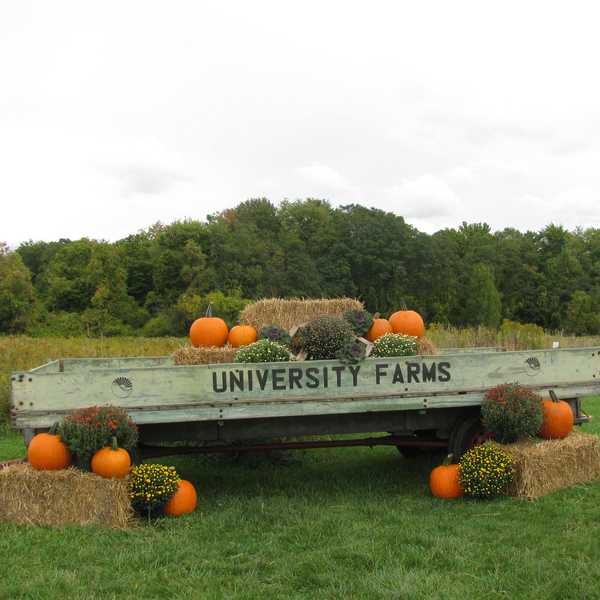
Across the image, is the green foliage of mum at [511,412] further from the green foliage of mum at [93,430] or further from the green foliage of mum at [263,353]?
the green foliage of mum at [93,430]

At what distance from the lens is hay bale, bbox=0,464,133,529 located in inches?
230

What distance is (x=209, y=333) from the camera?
330 inches

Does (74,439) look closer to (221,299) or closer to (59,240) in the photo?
(221,299)

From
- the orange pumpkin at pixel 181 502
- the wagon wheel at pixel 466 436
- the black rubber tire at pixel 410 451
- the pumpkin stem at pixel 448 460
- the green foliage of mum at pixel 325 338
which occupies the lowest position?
the black rubber tire at pixel 410 451

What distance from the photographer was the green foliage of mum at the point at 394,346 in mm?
7281

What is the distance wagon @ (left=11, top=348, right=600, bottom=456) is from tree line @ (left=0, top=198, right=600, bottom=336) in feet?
97.5

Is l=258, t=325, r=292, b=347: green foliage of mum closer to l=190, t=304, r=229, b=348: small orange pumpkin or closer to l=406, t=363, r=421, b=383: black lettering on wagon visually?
A: l=190, t=304, r=229, b=348: small orange pumpkin

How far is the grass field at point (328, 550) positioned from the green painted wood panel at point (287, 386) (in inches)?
36.3

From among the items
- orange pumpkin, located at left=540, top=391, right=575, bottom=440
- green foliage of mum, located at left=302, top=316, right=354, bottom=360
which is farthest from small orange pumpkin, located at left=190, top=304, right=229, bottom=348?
orange pumpkin, located at left=540, top=391, right=575, bottom=440

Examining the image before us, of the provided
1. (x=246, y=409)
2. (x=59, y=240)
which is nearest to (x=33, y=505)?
(x=246, y=409)

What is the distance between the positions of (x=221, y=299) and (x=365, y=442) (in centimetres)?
3167

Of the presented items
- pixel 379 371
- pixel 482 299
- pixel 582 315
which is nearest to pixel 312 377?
pixel 379 371

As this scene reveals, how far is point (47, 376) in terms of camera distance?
6.14m

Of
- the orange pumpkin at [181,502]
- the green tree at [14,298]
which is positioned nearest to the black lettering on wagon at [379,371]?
the orange pumpkin at [181,502]
